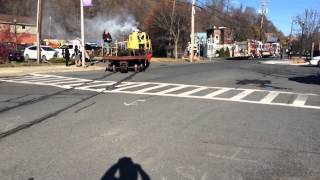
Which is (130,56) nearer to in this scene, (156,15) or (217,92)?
(217,92)

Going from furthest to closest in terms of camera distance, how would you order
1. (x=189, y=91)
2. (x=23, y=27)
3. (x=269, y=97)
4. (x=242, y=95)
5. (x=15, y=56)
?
(x=23, y=27), (x=15, y=56), (x=189, y=91), (x=242, y=95), (x=269, y=97)

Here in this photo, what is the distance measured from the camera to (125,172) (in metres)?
7.59

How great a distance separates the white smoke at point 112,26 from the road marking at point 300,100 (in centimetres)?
3226

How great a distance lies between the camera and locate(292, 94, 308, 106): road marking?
16.8 m

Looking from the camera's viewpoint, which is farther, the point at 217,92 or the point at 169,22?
the point at 169,22

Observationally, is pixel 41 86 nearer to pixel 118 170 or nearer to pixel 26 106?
pixel 26 106

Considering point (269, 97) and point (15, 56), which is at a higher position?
point (15, 56)

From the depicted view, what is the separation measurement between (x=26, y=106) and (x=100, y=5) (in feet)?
226

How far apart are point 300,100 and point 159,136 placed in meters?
8.86

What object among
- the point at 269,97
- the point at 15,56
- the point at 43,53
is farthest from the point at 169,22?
the point at 269,97

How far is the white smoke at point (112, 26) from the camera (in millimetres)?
57953

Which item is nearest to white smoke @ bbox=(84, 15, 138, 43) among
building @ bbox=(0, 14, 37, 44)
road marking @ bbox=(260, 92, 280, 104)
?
building @ bbox=(0, 14, 37, 44)

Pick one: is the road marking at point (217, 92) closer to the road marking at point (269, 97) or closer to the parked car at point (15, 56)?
the road marking at point (269, 97)

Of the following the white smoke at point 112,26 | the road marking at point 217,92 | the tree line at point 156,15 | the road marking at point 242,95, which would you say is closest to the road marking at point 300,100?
the road marking at point 242,95
